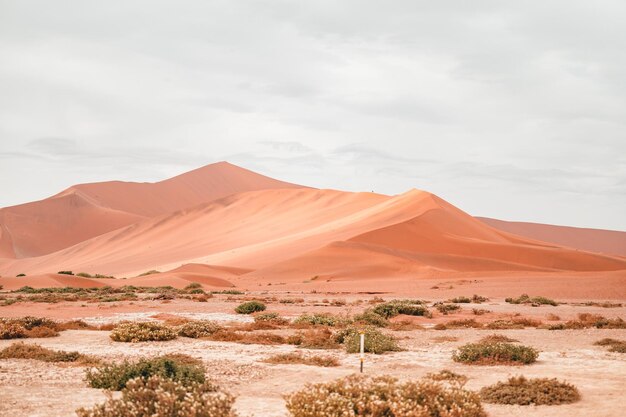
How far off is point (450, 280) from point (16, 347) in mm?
36108

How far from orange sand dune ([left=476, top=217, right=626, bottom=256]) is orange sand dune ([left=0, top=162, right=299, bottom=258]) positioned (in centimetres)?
5554

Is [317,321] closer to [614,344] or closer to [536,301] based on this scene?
[614,344]

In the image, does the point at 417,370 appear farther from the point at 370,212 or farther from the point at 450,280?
the point at 370,212

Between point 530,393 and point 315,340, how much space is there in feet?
21.1

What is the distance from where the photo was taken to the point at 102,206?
13962cm

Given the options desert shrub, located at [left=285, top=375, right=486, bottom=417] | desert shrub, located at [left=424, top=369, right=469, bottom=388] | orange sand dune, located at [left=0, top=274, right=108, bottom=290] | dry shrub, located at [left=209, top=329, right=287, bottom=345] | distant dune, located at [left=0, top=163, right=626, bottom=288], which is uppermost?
distant dune, located at [left=0, top=163, right=626, bottom=288]

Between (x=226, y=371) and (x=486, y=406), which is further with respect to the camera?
(x=226, y=371)

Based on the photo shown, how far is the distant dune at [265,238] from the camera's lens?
187 feet

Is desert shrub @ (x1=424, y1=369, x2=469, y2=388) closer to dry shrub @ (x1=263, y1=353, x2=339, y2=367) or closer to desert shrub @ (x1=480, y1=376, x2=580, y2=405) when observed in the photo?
desert shrub @ (x1=480, y1=376, x2=580, y2=405)

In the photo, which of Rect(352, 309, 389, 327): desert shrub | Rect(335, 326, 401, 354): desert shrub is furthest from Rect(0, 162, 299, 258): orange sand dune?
Rect(335, 326, 401, 354): desert shrub

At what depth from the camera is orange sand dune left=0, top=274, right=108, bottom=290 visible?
45566mm

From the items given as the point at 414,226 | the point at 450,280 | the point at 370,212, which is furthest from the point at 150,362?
the point at 370,212

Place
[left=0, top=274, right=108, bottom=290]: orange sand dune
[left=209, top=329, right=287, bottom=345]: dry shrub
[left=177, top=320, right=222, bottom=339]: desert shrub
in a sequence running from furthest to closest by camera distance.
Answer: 1. [left=0, top=274, right=108, bottom=290]: orange sand dune
2. [left=177, top=320, right=222, bottom=339]: desert shrub
3. [left=209, top=329, right=287, bottom=345]: dry shrub

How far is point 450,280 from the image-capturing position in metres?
45.3
